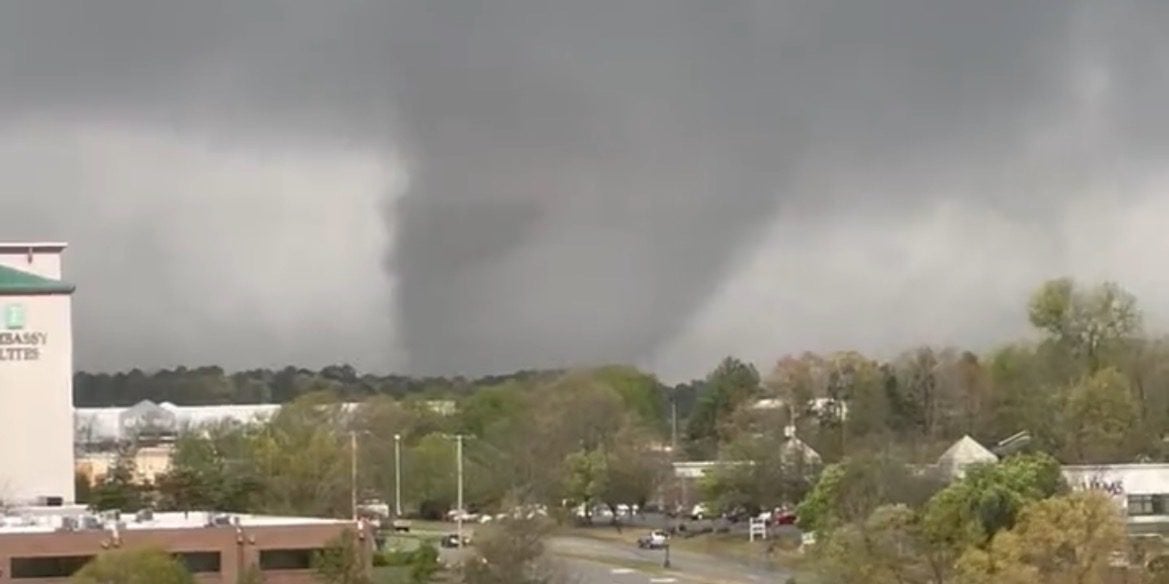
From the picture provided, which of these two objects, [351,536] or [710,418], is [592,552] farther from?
[710,418]

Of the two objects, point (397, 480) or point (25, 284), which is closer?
point (25, 284)

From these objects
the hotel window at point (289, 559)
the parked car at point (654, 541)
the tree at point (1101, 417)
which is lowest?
the parked car at point (654, 541)

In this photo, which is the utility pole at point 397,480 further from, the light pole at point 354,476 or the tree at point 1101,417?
the tree at point 1101,417

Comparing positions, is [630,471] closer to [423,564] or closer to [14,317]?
[423,564]

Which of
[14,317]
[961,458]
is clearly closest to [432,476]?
[961,458]

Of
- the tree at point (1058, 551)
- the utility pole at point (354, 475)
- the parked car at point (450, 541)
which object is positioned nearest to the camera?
the tree at point (1058, 551)

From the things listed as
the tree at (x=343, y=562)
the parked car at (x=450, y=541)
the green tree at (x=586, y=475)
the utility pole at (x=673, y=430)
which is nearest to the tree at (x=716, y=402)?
the utility pole at (x=673, y=430)
